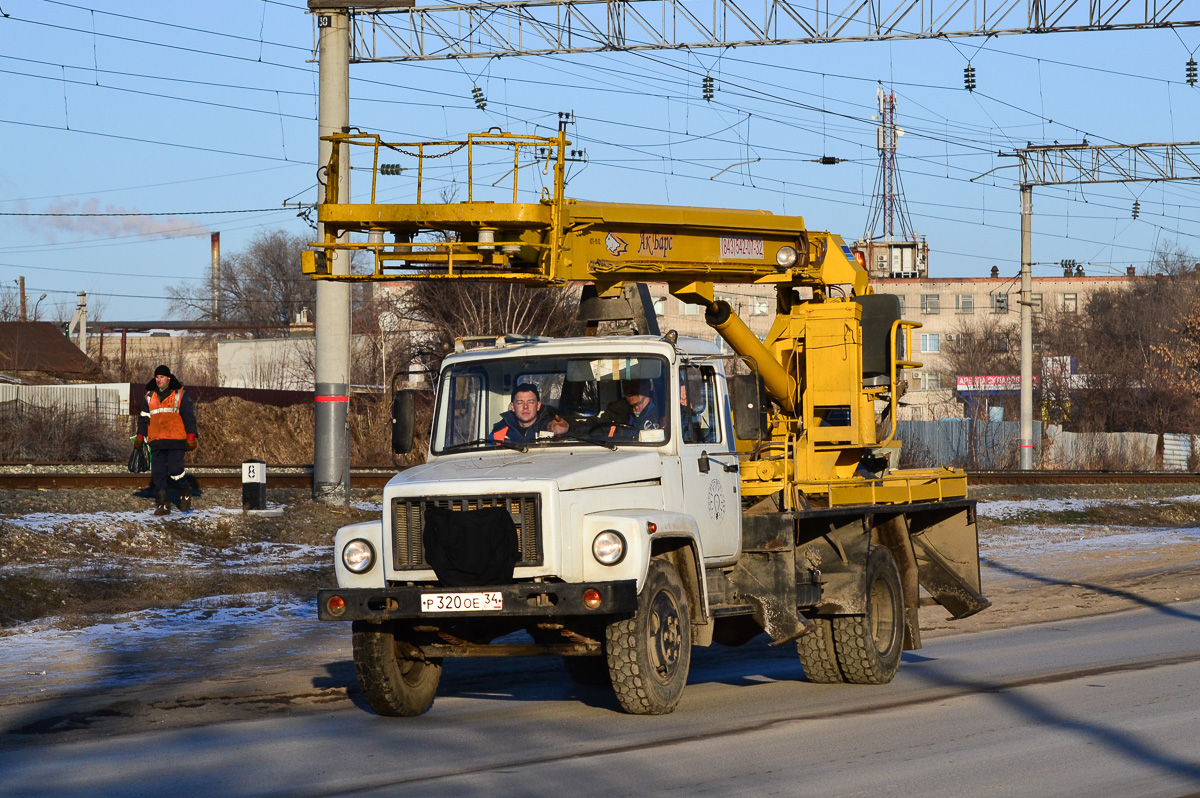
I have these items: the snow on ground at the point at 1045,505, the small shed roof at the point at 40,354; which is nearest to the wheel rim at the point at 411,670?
the snow on ground at the point at 1045,505

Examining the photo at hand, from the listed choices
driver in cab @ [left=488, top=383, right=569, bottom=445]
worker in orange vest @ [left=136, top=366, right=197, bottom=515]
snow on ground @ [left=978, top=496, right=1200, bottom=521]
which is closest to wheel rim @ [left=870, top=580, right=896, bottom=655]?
driver in cab @ [left=488, top=383, right=569, bottom=445]

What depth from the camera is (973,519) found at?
11.9 metres

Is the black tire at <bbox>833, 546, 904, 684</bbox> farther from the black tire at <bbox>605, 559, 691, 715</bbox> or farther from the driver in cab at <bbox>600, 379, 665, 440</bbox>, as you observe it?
the driver in cab at <bbox>600, 379, 665, 440</bbox>

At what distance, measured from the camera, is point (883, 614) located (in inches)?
422

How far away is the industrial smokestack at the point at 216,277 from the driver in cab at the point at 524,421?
298 feet

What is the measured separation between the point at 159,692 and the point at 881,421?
5955mm

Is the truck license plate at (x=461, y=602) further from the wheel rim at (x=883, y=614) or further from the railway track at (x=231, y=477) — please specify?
the railway track at (x=231, y=477)

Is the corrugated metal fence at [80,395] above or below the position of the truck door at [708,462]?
above

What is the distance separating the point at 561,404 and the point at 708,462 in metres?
1.01

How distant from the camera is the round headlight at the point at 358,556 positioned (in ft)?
27.0

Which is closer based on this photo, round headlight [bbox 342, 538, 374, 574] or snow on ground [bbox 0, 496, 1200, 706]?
round headlight [bbox 342, 538, 374, 574]

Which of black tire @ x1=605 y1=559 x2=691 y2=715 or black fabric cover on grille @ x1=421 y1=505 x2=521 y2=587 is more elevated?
black fabric cover on grille @ x1=421 y1=505 x2=521 y2=587

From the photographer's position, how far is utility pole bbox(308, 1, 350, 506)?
2142cm

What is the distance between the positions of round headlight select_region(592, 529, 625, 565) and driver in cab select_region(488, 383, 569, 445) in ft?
3.68
